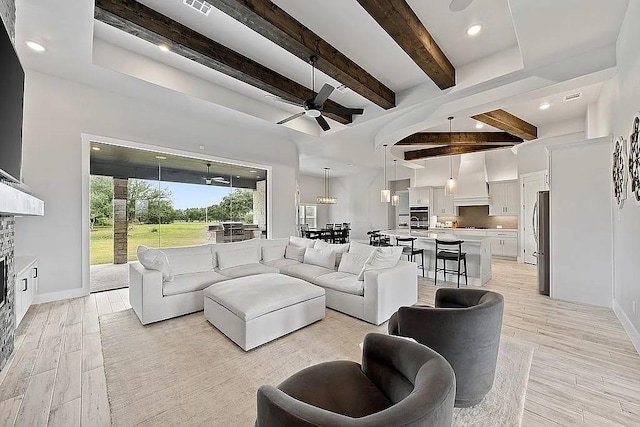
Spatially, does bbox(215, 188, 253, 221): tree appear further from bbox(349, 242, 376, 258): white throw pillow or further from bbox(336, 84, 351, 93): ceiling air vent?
bbox(349, 242, 376, 258): white throw pillow

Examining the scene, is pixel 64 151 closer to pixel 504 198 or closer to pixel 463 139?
pixel 463 139

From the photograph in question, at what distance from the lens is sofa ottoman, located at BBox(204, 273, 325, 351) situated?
2.71 meters

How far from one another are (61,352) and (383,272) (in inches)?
133

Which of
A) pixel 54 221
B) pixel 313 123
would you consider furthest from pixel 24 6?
pixel 313 123

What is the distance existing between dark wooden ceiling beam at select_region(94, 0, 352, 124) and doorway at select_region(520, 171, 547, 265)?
6669 millimetres

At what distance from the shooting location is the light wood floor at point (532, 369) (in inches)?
72.9

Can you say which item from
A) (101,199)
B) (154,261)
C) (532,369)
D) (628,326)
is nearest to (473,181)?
(628,326)

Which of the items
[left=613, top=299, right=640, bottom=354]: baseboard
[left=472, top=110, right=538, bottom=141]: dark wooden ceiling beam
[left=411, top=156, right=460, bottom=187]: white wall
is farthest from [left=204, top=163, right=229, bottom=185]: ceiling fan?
[left=411, top=156, right=460, bottom=187]: white wall

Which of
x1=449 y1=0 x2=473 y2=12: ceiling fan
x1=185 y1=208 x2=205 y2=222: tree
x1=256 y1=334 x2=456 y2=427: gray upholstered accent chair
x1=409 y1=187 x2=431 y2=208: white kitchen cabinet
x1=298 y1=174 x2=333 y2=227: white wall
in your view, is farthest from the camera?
x1=298 y1=174 x2=333 y2=227: white wall

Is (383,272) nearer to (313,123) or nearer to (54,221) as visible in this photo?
(313,123)

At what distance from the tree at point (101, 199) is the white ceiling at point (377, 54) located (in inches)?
62.7

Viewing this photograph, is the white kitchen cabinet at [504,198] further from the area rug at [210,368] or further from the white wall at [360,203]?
the area rug at [210,368]

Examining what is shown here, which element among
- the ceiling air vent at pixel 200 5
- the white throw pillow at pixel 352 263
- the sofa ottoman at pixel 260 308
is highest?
the ceiling air vent at pixel 200 5

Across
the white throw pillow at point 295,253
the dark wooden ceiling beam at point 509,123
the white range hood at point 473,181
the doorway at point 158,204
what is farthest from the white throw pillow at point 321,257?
the white range hood at point 473,181
